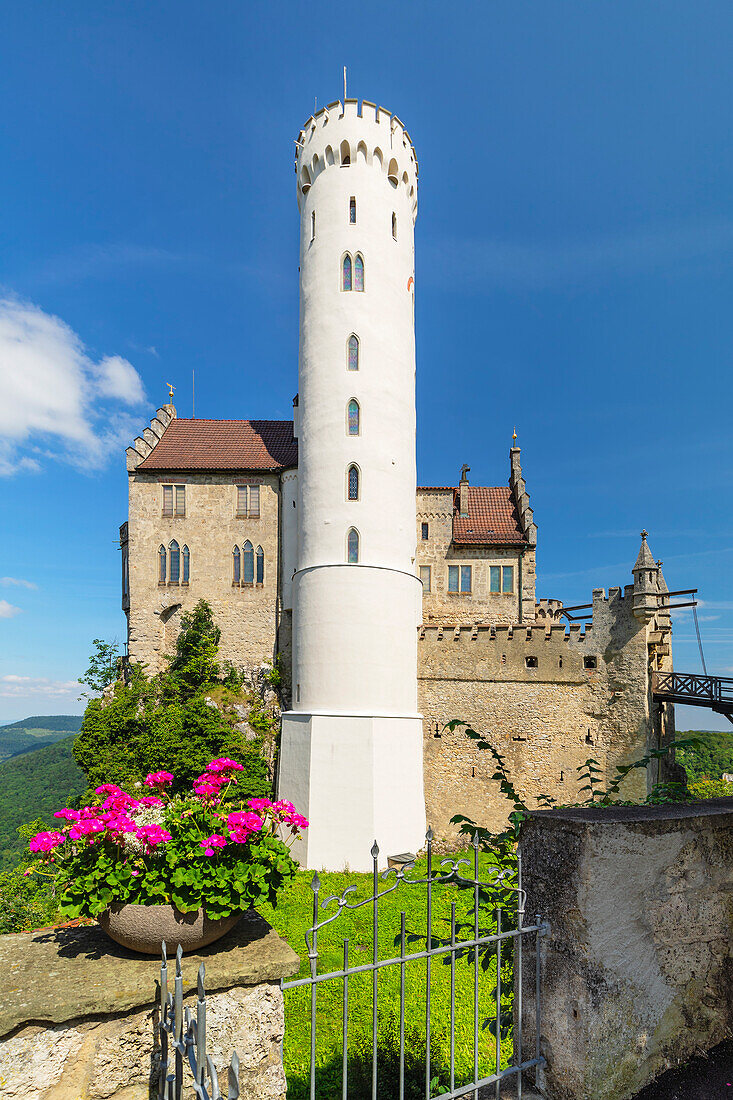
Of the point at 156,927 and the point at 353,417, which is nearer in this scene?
the point at 156,927

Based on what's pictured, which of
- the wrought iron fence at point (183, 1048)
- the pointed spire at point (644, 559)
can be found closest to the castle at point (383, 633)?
the pointed spire at point (644, 559)

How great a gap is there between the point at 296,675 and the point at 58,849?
63.7 feet

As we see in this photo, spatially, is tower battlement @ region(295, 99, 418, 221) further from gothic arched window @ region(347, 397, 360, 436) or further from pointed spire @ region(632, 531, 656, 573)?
pointed spire @ region(632, 531, 656, 573)

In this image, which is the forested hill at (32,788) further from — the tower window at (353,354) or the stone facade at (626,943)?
the stone facade at (626,943)

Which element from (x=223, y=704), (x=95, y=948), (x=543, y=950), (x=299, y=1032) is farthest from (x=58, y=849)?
(x=223, y=704)

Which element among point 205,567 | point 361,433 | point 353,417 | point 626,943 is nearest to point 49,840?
point 626,943

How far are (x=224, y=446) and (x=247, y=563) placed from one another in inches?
260

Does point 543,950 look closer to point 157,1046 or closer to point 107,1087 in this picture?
point 157,1046

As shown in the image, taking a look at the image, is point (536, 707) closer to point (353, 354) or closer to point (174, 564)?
point (353, 354)

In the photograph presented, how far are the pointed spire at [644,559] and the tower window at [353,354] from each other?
42.7 ft

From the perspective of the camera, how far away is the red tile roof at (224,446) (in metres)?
29.2

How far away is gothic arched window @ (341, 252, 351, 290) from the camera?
23.3m

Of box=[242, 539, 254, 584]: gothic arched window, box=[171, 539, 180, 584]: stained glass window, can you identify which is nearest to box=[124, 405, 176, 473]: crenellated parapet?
box=[171, 539, 180, 584]: stained glass window

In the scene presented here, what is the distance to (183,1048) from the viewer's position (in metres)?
2.42
